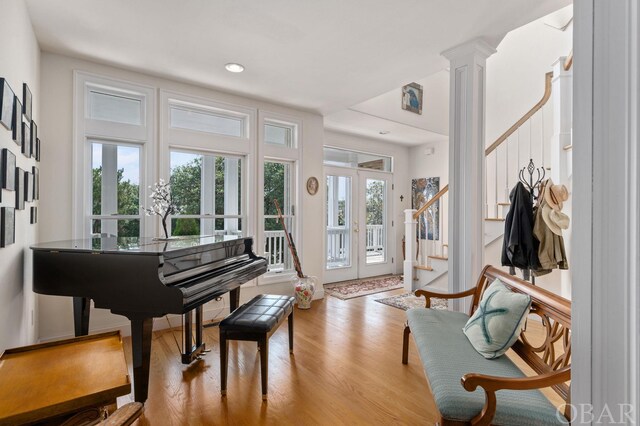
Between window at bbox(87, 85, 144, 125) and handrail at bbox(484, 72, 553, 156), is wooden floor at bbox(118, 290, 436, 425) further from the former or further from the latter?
handrail at bbox(484, 72, 553, 156)

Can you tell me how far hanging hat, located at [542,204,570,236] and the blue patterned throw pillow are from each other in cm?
122

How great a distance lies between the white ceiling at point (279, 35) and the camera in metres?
2.23

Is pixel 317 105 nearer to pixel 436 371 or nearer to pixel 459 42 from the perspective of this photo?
pixel 459 42

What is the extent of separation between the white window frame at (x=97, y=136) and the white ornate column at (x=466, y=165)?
294 centimetres

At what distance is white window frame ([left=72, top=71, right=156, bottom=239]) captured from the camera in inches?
118

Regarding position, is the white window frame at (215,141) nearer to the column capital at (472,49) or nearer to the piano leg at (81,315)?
the piano leg at (81,315)

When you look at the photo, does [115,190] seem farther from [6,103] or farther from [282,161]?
[282,161]

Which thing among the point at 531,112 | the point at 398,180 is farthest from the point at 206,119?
the point at 531,112

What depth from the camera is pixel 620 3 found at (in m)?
0.54

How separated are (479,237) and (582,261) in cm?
219

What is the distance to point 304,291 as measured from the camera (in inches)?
160

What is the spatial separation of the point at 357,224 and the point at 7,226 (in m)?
4.79

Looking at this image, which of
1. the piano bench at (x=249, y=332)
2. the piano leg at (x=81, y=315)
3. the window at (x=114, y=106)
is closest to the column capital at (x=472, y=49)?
the piano bench at (x=249, y=332)

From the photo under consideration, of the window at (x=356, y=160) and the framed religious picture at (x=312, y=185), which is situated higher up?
the window at (x=356, y=160)
